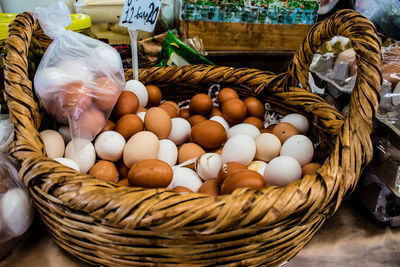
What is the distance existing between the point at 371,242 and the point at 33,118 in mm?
807

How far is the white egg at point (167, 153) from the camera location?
31.7 inches

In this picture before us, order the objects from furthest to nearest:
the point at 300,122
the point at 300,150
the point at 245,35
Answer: the point at 245,35
the point at 300,122
the point at 300,150

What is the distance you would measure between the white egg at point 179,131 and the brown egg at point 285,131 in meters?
0.27

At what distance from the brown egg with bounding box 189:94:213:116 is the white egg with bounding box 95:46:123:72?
0.91 ft

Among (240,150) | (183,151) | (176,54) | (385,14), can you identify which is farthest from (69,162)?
(385,14)

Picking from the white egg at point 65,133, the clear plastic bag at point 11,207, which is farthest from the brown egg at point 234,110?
the clear plastic bag at point 11,207

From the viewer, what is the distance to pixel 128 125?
815mm

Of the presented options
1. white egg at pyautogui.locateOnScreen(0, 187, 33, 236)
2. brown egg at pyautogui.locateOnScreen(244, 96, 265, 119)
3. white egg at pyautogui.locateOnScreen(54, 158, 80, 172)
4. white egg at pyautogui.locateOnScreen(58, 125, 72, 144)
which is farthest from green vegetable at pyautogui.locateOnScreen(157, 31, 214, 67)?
white egg at pyautogui.locateOnScreen(0, 187, 33, 236)

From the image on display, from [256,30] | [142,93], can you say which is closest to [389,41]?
[256,30]

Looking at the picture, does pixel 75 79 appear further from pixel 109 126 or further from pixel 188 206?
pixel 188 206

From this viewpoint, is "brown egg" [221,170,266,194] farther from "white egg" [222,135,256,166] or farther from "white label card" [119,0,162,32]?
"white label card" [119,0,162,32]

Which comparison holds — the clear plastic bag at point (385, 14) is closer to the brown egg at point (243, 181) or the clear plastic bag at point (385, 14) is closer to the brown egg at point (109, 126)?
the brown egg at point (243, 181)

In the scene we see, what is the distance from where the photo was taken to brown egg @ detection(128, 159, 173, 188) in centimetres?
63

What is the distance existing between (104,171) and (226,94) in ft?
1.60
